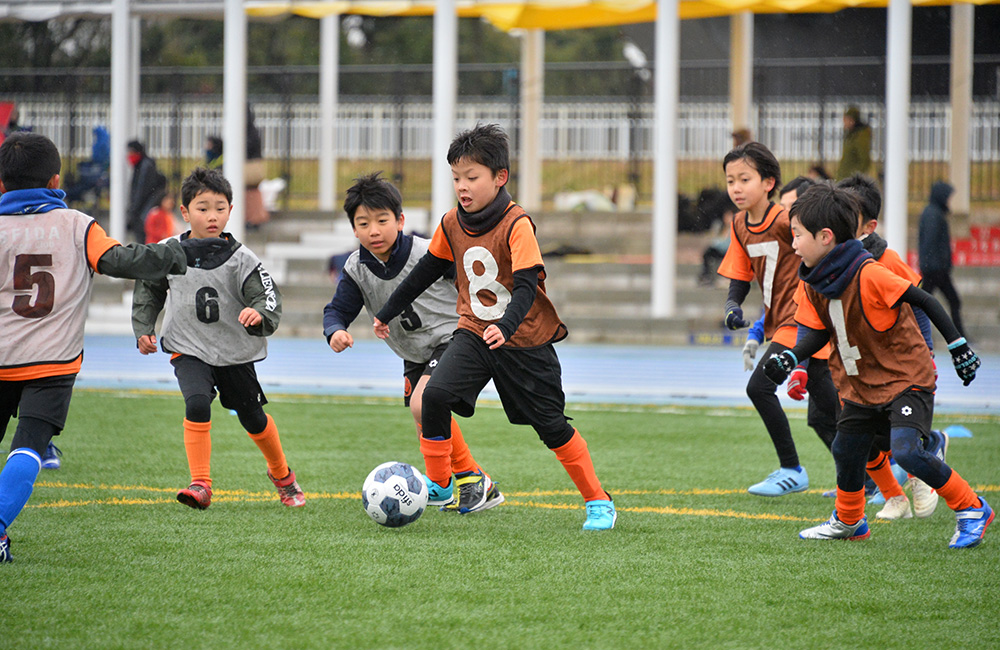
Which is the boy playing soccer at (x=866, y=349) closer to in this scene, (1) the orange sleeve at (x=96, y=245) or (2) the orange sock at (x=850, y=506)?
(2) the orange sock at (x=850, y=506)

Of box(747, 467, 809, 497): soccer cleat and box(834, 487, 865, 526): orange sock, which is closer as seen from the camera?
box(834, 487, 865, 526): orange sock

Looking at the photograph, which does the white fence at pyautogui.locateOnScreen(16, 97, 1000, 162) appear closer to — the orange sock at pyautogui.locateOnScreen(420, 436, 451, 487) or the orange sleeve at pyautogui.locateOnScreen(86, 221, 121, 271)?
the orange sock at pyautogui.locateOnScreen(420, 436, 451, 487)

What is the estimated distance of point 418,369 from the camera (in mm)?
6258

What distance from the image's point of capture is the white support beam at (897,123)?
51.2 feet

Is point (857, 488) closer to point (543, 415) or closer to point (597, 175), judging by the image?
point (543, 415)

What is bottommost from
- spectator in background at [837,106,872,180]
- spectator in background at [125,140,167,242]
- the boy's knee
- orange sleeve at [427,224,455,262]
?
the boy's knee

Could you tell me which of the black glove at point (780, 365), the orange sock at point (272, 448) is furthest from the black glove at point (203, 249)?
the black glove at point (780, 365)

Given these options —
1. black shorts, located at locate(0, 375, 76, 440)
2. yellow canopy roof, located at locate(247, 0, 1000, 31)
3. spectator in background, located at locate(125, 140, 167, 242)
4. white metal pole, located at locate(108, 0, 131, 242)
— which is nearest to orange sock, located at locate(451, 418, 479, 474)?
black shorts, located at locate(0, 375, 76, 440)

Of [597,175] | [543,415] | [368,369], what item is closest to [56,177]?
[543,415]

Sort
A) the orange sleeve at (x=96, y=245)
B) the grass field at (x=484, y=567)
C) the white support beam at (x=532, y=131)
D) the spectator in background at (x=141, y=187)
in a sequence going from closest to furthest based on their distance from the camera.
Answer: the grass field at (x=484, y=567) < the orange sleeve at (x=96, y=245) < the spectator in background at (x=141, y=187) < the white support beam at (x=532, y=131)

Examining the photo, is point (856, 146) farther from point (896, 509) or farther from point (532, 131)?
point (896, 509)

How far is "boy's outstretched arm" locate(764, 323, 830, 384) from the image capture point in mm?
4988

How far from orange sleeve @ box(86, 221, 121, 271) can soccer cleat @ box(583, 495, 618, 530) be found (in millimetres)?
2377

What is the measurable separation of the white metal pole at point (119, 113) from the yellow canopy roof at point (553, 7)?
6.67 feet
